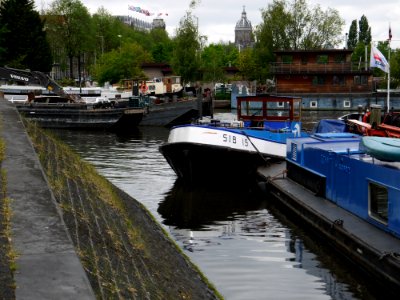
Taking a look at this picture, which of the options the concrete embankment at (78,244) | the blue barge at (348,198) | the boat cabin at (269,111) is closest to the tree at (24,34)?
the boat cabin at (269,111)

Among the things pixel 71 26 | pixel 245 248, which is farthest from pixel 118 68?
pixel 245 248

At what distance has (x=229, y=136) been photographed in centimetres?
2458

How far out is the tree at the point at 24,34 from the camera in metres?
81.4

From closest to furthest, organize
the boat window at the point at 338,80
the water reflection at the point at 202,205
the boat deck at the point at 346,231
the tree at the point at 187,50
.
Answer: the boat deck at the point at 346,231 < the water reflection at the point at 202,205 < the boat window at the point at 338,80 < the tree at the point at 187,50

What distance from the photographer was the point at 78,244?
9570 mm

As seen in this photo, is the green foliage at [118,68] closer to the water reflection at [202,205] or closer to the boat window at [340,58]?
the boat window at [340,58]

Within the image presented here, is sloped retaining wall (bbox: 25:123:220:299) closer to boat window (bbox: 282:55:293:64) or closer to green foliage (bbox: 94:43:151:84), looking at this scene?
boat window (bbox: 282:55:293:64)

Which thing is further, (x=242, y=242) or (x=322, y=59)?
(x=322, y=59)

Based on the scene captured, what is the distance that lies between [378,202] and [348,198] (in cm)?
180

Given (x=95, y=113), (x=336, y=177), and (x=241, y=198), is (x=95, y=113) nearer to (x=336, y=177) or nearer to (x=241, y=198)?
(x=241, y=198)

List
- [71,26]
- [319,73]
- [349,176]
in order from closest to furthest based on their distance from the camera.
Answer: [349,176] < [319,73] < [71,26]

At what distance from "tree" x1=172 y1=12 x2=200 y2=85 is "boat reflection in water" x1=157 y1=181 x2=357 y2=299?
209 feet

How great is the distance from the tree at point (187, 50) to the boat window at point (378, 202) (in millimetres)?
72615

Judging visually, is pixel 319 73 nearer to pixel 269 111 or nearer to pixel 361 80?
pixel 361 80
